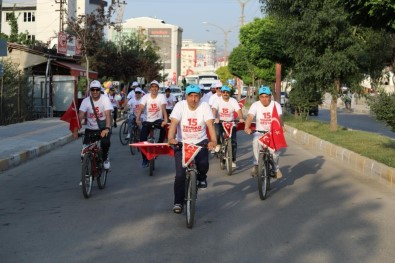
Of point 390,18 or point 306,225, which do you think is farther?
point 390,18

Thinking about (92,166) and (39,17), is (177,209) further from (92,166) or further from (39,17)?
(39,17)

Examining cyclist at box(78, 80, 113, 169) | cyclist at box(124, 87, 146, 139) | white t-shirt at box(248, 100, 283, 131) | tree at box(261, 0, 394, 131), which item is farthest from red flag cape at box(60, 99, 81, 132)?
tree at box(261, 0, 394, 131)

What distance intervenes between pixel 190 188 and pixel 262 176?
7.09ft

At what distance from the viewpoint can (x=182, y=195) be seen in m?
7.65

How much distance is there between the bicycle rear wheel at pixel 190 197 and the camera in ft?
23.1

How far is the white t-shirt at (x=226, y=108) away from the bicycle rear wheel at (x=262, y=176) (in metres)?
3.49

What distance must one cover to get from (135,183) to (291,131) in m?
13.2

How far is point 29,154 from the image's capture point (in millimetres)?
14586

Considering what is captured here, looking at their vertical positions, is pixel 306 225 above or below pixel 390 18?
below

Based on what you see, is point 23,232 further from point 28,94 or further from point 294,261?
point 28,94

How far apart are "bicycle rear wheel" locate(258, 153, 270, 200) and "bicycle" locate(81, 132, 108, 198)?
8.61 ft

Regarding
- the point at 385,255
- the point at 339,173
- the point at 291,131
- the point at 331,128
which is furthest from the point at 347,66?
the point at 385,255

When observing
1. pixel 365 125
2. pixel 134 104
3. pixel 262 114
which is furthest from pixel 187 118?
pixel 365 125

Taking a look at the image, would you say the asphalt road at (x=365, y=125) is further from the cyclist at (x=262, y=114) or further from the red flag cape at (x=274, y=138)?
the red flag cape at (x=274, y=138)
